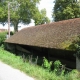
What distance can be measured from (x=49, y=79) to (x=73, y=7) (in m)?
32.7

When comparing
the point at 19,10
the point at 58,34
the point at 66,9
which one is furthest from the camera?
the point at 19,10

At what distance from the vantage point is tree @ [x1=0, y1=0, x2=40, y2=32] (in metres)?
48.4

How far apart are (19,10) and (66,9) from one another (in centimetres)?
1441

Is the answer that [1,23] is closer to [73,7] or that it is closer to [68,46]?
[73,7]

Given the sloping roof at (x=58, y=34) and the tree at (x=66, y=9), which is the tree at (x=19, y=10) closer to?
the tree at (x=66, y=9)

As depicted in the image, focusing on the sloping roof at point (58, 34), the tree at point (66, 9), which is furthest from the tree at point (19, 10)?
the sloping roof at point (58, 34)

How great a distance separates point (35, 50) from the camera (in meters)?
23.9

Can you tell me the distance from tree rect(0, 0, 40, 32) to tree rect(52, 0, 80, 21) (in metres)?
8.28

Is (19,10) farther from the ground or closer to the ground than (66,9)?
farther from the ground

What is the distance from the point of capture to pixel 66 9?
40156 mm

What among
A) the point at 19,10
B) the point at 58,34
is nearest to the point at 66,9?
the point at 19,10

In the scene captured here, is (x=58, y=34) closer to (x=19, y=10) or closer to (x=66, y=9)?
(x=66, y=9)

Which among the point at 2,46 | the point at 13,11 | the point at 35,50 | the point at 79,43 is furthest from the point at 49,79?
the point at 13,11

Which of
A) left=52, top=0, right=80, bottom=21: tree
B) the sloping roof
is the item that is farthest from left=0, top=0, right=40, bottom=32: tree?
the sloping roof
